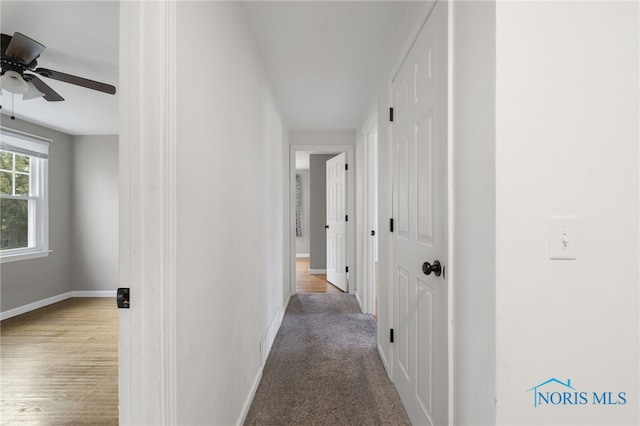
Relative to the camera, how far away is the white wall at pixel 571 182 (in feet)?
2.88

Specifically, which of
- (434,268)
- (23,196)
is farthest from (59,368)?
(434,268)

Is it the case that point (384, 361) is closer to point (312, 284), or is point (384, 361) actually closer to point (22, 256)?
point (312, 284)

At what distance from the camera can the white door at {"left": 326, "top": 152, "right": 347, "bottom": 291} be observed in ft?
14.8

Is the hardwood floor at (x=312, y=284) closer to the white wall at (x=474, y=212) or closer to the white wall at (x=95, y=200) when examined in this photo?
the white wall at (x=95, y=200)

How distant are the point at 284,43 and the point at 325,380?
7.59 feet

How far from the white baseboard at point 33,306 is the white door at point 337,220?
3874 mm

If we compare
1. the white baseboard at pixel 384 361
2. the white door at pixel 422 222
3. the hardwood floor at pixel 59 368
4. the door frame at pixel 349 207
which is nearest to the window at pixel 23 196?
the hardwood floor at pixel 59 368

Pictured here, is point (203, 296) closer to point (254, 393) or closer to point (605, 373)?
point (254, 393)

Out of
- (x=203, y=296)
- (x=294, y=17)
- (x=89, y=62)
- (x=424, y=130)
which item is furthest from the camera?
(x=89, y=62)

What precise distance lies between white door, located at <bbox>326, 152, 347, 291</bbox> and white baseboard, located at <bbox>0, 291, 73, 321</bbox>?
3874 mm

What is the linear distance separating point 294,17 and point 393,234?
1.48m

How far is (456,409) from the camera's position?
116 centimetres

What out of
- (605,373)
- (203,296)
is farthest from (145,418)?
(605,373)

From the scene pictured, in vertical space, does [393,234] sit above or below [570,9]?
below
